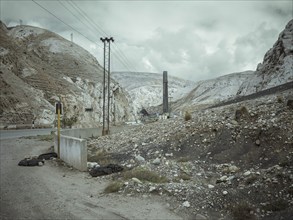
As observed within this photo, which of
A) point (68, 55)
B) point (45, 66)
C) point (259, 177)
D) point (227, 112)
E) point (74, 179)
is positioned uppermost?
point (68, 55)

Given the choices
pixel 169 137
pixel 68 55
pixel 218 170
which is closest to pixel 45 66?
pixel 68 55

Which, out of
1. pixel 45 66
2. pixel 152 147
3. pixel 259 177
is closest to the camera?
pixel 259 177

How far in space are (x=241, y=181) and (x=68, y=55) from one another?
71.9 meters

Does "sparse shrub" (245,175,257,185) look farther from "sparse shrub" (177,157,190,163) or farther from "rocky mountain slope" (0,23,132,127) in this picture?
"rocky mountain slope" (0,23,132,127)

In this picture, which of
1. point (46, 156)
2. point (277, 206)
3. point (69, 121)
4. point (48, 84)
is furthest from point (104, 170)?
point (48, 84)

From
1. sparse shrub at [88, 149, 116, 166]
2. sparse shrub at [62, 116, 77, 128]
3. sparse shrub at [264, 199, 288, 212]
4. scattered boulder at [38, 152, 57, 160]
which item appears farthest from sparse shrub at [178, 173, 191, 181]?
sparse shrub at [62, 116, 77, 128]

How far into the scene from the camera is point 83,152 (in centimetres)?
1121

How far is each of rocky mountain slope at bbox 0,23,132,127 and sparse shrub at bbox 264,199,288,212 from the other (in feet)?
124

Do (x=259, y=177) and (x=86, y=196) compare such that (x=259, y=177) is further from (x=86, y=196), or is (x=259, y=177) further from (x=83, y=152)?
(x=83, y=152)

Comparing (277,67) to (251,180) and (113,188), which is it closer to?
(251,180)

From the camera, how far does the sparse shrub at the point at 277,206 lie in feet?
19.7

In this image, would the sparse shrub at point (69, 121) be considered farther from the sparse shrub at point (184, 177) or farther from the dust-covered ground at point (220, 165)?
the sparse shrub at point (184, 177)

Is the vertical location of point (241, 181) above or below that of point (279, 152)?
below

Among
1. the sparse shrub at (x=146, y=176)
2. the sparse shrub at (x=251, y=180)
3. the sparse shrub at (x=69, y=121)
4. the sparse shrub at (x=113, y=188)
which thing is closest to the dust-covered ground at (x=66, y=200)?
the sparse shrub at (x=113, y=188)
